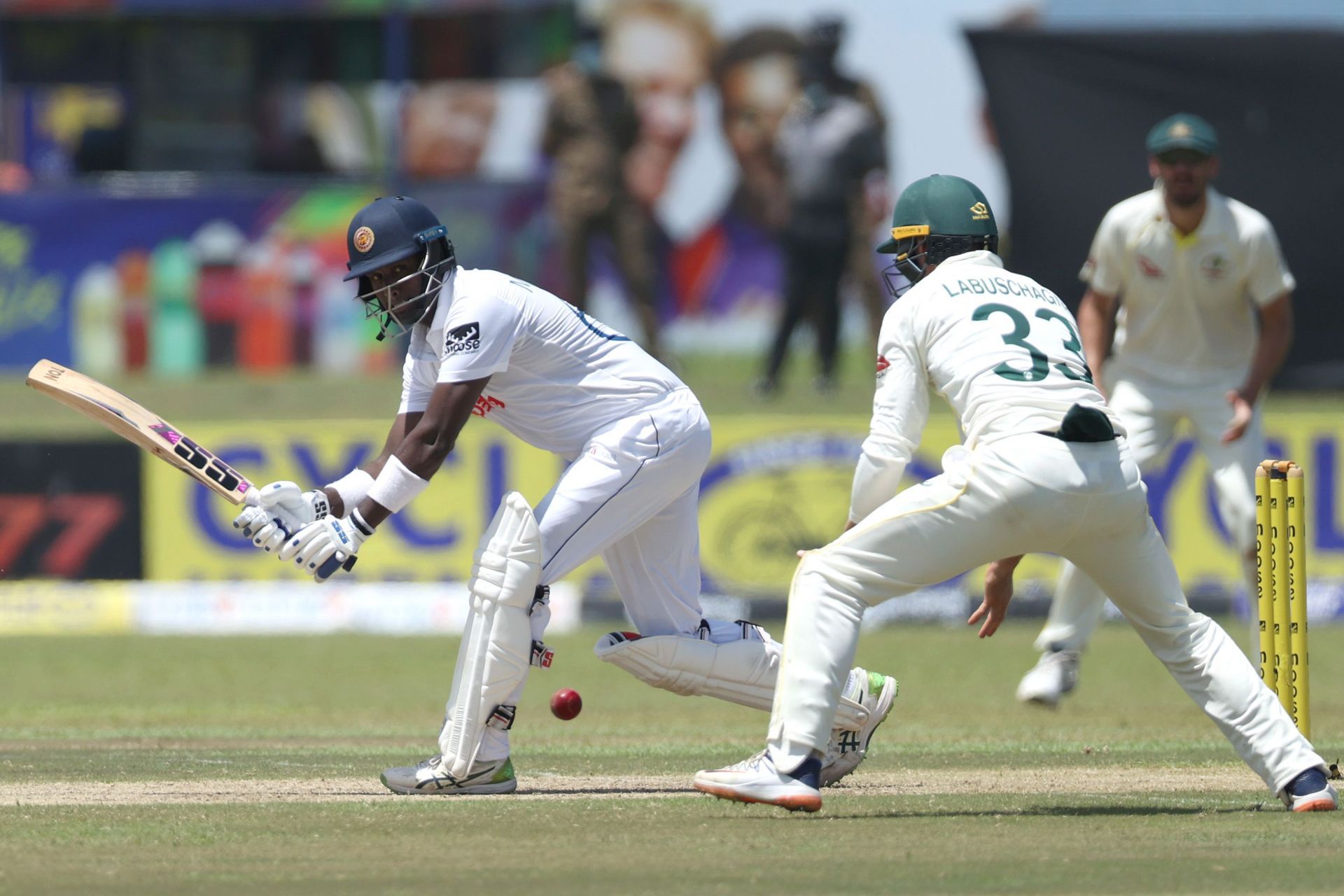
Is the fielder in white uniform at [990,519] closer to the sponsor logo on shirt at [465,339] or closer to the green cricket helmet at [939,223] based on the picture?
the green cricket helmet at [939,223]

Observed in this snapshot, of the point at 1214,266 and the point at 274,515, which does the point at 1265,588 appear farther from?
the point at 274,515

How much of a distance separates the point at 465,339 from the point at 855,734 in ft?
5.46

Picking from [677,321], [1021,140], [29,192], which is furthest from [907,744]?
[29,192]

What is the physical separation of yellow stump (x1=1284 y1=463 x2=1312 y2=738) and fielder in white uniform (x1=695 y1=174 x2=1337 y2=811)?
1011 mm

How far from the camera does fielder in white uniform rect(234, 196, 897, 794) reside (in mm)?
6113

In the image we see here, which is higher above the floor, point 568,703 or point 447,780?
point 568,703

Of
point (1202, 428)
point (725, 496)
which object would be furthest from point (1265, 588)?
point (725, 496)

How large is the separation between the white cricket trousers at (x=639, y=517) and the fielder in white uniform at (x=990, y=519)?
0.75 meters

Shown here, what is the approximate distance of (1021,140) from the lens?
13.6 meters

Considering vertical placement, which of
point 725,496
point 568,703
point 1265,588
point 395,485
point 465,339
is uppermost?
point 465,339

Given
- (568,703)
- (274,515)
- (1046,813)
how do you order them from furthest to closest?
(568,703)
(274,515)
(1046,813)

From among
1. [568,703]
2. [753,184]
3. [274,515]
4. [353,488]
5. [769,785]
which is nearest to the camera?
[769,785]

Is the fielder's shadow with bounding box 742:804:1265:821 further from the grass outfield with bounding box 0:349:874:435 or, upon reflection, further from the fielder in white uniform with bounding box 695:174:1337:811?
the grass outfield with bounding box 0:349:874:435

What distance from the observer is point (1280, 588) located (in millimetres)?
6777
